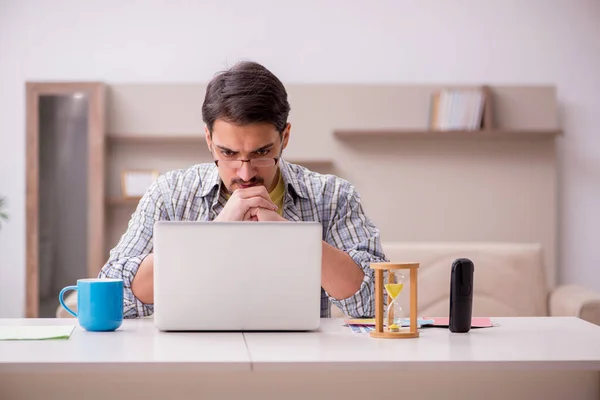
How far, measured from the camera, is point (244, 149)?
1.95 m

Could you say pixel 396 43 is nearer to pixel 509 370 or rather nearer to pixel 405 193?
pixel 405 193

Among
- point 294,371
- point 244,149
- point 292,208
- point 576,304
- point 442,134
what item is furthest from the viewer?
point 442,134

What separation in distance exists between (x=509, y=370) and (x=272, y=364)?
14.4 inches

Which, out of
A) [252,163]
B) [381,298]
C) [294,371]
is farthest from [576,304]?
[294,371]

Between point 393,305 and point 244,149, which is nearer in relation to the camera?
point 393,305

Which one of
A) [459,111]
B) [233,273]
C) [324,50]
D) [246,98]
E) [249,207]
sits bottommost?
[233,273]

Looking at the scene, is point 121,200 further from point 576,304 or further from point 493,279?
point 576,304

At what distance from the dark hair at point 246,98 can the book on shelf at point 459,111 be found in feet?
8.62

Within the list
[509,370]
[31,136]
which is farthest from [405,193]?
[509,370]

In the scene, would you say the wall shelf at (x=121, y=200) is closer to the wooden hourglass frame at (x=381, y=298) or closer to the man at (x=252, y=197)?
the man at (x=252, y=197)

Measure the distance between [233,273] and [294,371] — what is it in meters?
0.31

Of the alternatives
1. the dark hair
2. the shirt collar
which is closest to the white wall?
the shirt collar

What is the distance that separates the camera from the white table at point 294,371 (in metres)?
1.17

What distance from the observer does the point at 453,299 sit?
157 cm
